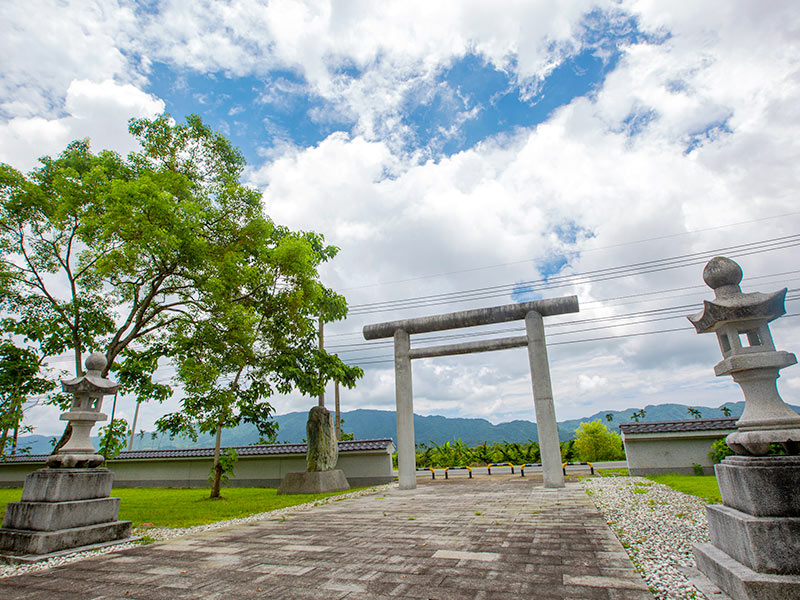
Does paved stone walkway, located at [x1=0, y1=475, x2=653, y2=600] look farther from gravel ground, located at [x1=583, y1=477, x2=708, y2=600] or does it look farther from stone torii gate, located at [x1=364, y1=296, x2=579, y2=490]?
stone torii gate, located at [x1=364, y1=296, x2=579, y2=490]

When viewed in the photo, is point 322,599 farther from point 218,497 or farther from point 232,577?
point 218,497

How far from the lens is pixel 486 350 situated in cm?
1067

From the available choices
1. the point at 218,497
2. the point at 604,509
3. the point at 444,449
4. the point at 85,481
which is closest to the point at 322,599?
the point at 85,481

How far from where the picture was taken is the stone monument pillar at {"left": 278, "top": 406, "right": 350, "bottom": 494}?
11.8 meters

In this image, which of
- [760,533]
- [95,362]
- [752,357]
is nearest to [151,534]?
[95,362]

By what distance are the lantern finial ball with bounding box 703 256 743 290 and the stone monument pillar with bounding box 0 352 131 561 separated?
7952 millimetres

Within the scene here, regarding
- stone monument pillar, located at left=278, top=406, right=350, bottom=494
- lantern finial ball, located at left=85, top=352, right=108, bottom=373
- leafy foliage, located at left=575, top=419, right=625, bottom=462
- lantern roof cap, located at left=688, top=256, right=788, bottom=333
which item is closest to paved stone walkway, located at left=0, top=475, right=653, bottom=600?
lantern roof cap, located at left=688, top=256, right=788, bottom=333

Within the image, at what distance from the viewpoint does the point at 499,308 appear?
10.8 meters

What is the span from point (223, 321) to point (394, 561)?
271 inches

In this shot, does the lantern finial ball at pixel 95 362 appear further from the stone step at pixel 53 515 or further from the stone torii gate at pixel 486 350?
the stone torii gate at pixel 486 350

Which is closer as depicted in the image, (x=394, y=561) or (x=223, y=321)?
(x=394, y=561)

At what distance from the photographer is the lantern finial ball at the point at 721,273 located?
347 cm

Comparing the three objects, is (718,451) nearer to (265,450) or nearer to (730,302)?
(730,302)

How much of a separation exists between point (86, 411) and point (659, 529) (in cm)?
828
